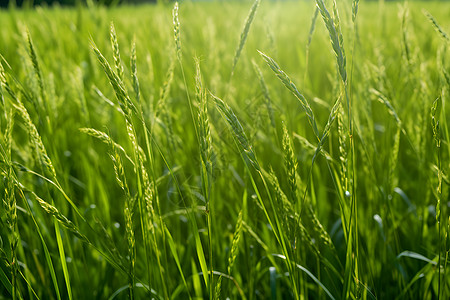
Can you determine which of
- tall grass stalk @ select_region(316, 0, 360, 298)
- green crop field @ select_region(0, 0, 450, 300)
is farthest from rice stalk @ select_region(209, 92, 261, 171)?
tall grass stalk @ select_region(316, 0, 360, 298)

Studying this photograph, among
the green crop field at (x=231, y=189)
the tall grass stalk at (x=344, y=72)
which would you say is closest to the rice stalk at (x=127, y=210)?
the green crop field at (x=231, y=189)

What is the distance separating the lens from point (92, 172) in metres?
1.31

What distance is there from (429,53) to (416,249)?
1732 millimetres

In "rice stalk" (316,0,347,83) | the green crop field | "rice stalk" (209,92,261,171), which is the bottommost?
the green crop field

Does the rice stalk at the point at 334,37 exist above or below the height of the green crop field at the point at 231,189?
above

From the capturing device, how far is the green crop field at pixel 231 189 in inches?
24.5

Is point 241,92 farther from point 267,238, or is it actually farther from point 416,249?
point 416,249

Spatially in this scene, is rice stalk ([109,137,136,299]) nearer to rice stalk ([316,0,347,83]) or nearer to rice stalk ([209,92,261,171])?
rice stalk ([209,92,261,171])

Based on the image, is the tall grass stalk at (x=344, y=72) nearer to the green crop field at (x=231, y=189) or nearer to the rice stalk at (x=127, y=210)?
the green crop field at (x=231, y=189)

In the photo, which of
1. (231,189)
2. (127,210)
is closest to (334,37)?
(127,210)

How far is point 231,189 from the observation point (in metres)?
1.05

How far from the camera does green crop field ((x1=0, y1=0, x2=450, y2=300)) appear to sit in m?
0.62

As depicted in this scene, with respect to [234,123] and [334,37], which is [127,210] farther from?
[334,37]

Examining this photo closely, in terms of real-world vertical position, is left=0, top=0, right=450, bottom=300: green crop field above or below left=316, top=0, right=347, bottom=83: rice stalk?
below
